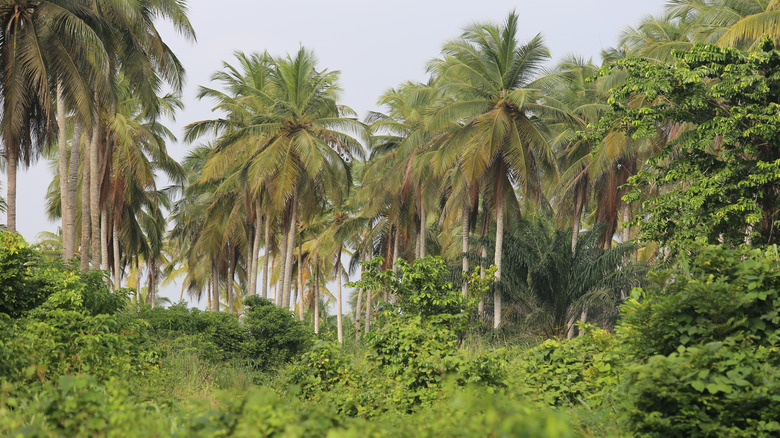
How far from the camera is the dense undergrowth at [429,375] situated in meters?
3.65

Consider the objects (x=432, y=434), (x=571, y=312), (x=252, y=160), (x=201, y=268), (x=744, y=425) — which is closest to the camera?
(x=432, y=434)

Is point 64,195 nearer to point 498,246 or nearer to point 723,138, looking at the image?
point 498,246

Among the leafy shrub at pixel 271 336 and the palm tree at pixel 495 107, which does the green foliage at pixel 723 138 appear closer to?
the palm tree at pixel 495 107

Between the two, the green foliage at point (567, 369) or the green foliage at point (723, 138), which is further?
the green foliage at point (723, 138)

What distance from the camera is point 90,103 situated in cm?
1515

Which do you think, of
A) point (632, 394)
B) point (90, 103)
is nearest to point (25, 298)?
point (90, 103)

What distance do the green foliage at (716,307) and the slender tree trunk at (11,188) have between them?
14649 millimetres

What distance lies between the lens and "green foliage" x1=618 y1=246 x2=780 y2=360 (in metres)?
5.21

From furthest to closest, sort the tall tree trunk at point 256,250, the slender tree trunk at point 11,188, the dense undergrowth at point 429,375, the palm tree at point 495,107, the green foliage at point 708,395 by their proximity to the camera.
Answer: the tall tree trunk at point 256,250, the palm tree at point 495,107, the slender tree trunk at point 11,188, the green foliage at point 708,395, the dense undergrowth at point 429,375

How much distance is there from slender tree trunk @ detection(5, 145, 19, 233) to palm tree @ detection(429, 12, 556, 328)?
11636 mm

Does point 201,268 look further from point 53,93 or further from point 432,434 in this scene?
point 432,434

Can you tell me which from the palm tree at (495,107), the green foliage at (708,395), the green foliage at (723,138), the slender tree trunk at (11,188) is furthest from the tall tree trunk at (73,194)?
the green foliage at (708,395)

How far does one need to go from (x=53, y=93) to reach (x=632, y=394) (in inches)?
667

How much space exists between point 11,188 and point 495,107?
14.1 m
